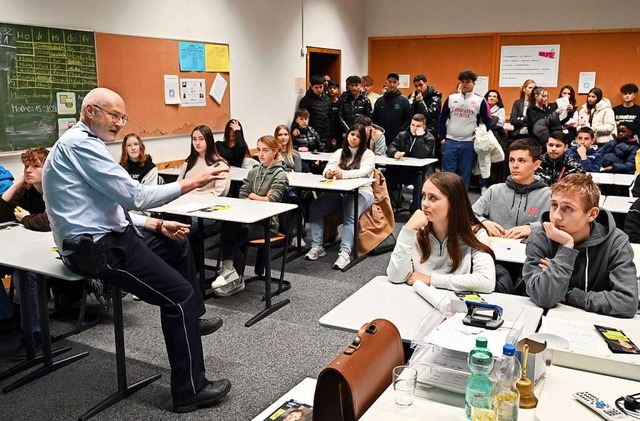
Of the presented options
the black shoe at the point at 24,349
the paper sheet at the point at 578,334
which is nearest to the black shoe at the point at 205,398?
the black shoe at the point at 24,349

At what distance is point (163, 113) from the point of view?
5930 millimetres

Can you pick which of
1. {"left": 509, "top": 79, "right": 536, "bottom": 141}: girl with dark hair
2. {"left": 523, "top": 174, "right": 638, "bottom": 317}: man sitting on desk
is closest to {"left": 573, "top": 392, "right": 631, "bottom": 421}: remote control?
{"left": 523, "top": 174, "right": 638, "bottom": 317}: man sitting on desk

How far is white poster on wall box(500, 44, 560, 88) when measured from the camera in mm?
9039

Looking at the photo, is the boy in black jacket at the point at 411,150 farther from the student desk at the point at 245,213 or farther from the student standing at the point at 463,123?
the student desk at the point at 245,213

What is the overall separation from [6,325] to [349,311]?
264 centimetres

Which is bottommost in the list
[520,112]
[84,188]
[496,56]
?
[84,188]

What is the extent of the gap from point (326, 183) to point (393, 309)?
9.66 feet

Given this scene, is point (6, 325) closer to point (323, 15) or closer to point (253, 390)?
point (253, 390)

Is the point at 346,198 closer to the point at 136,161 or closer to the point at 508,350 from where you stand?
the point at 136,161

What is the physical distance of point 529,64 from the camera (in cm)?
917

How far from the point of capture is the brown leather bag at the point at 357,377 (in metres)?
1.39

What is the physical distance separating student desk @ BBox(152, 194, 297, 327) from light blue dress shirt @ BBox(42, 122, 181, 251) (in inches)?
49.6

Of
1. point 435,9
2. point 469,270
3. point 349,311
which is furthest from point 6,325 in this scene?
point 435,9

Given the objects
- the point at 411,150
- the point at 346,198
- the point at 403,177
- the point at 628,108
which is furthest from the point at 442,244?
the point at 628,108
